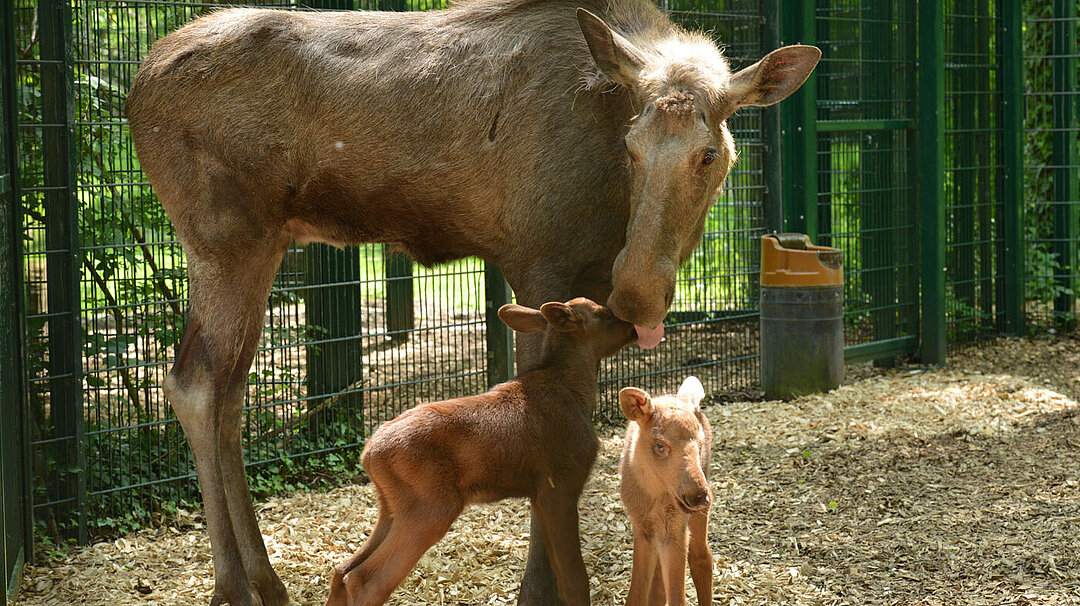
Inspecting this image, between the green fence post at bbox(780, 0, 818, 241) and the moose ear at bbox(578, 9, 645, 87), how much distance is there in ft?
13.4

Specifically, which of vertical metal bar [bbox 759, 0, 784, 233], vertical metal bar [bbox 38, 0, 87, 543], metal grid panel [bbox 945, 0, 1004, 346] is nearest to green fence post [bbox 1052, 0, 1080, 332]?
metal grid panel [bbox 945, 0, 1004, 346]


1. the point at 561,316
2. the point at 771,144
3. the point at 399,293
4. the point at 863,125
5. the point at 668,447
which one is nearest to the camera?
the point at 668,447

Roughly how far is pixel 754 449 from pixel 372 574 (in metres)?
3.33

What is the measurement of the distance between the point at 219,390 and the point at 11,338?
1.04 meters

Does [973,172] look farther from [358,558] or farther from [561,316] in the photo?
[358,558]

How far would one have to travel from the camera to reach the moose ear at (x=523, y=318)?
12.3 feet

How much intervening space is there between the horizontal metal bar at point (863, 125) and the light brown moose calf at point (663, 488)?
182 inches

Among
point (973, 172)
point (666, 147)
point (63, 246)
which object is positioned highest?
point (973, 172)

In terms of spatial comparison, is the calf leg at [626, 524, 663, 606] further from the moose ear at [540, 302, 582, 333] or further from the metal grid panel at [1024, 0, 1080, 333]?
the metal grid panel at [1024, 0, 1080, 333]

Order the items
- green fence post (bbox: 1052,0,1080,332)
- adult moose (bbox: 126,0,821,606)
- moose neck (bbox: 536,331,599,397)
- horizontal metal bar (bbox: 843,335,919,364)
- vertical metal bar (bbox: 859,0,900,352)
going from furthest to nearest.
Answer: green fence post (bbox: 1052,0,1080,332) < vertical metal bar (bbox: 859,0,900,352) < horizontal metal bar (bbox: 843,335,919,364) < adult moose (bbox: 126,0,821,606) < moose neck (bbox: 536,331,599,397)

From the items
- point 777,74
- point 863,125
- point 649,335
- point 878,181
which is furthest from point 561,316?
point 878,181

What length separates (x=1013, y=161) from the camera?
29.8 ft

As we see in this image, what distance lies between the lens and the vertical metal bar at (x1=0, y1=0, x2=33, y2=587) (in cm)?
422

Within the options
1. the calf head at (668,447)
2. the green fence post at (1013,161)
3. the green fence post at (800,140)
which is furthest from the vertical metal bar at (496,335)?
the green fence post at (1013,161)
